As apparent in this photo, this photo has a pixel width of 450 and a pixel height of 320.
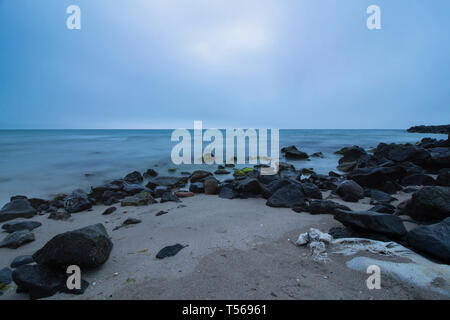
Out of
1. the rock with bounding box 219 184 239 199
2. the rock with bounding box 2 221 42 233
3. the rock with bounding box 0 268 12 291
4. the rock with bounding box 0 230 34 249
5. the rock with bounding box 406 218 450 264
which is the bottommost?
the rock with bounding box 2 221 42 233

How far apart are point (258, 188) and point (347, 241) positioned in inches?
108

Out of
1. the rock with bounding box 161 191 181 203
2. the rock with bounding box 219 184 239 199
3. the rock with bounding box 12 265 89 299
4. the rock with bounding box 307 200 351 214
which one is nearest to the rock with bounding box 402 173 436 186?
the rock with bounding box 307 200 351 214

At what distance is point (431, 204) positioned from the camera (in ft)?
10.3

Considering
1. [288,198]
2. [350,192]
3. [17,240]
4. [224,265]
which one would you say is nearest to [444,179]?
[350,192]

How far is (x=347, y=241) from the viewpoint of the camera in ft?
8.50

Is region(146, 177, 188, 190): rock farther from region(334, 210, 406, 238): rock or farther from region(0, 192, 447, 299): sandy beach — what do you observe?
region(334, 210, 406, 238): rock

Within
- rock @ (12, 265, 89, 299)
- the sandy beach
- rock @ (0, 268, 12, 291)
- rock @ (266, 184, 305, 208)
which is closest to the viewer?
the sandy beach

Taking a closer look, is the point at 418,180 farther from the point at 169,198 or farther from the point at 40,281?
the point at 40,281

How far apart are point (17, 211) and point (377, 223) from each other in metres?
6.87

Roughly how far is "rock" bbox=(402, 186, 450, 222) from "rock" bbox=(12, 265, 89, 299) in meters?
4.41

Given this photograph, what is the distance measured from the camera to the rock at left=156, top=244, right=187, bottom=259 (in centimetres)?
258
